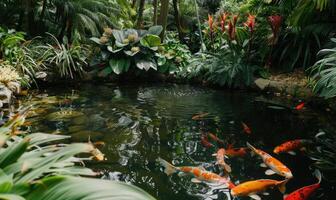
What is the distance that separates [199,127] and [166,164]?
1462mm

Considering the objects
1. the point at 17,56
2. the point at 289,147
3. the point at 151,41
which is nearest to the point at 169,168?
the point at 289,147

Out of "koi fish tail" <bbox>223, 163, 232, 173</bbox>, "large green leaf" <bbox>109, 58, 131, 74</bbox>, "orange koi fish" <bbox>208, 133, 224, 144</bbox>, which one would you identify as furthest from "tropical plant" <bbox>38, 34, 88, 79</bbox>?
"koi fish tail" <bbox>223, 163, 232, 173</bbox>

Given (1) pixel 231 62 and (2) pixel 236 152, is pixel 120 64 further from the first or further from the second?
(2) pixel 236 152

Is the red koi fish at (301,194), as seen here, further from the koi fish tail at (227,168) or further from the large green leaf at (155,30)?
the large green leaf at (155,30)

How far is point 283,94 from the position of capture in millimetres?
6137

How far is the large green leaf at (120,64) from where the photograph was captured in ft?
23.5

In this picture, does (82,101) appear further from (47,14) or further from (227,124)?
(47,14)

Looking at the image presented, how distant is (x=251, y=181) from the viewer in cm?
217

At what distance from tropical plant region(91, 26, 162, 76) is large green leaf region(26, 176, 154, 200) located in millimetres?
6155

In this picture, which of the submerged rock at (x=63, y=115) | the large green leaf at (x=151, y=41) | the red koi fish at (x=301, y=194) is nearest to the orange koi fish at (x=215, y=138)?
the red koi fish at (x=301, y=194)

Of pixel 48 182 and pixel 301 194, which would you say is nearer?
pixel 48 182

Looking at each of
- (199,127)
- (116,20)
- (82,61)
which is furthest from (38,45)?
→ (199,127)

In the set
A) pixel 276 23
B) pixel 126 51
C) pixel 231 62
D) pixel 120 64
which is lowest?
pixel 120 64

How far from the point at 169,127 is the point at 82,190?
3.24 metres
